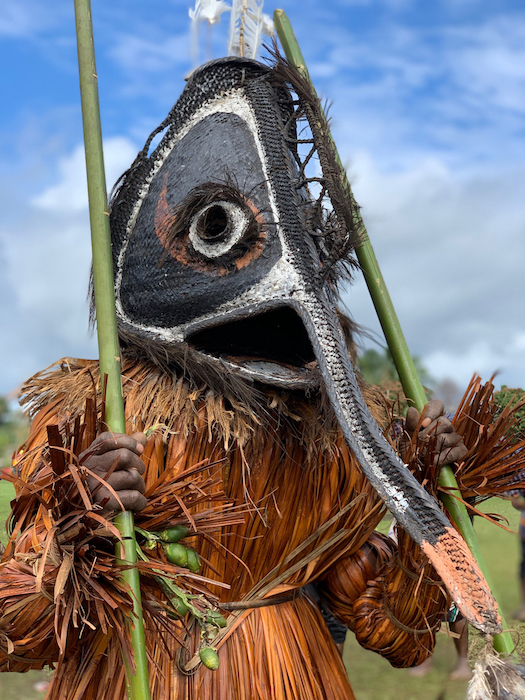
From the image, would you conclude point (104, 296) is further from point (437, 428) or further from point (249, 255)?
point (437, 428)

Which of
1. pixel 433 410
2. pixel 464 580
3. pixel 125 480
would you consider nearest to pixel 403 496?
pixel 464 580

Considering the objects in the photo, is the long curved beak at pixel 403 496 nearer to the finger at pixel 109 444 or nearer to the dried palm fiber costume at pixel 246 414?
the dried palm fiber costume at pixel 246 414

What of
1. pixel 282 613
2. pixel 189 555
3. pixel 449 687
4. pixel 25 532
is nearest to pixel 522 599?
pixel 449 687

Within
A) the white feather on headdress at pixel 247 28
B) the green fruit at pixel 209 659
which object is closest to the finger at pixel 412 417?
the green fruit at pixel 209 659

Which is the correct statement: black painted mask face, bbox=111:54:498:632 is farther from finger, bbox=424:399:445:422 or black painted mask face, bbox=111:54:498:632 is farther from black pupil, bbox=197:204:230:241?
finger, bbox=424:399:445:422

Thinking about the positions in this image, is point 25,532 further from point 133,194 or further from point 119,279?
point 133,194
